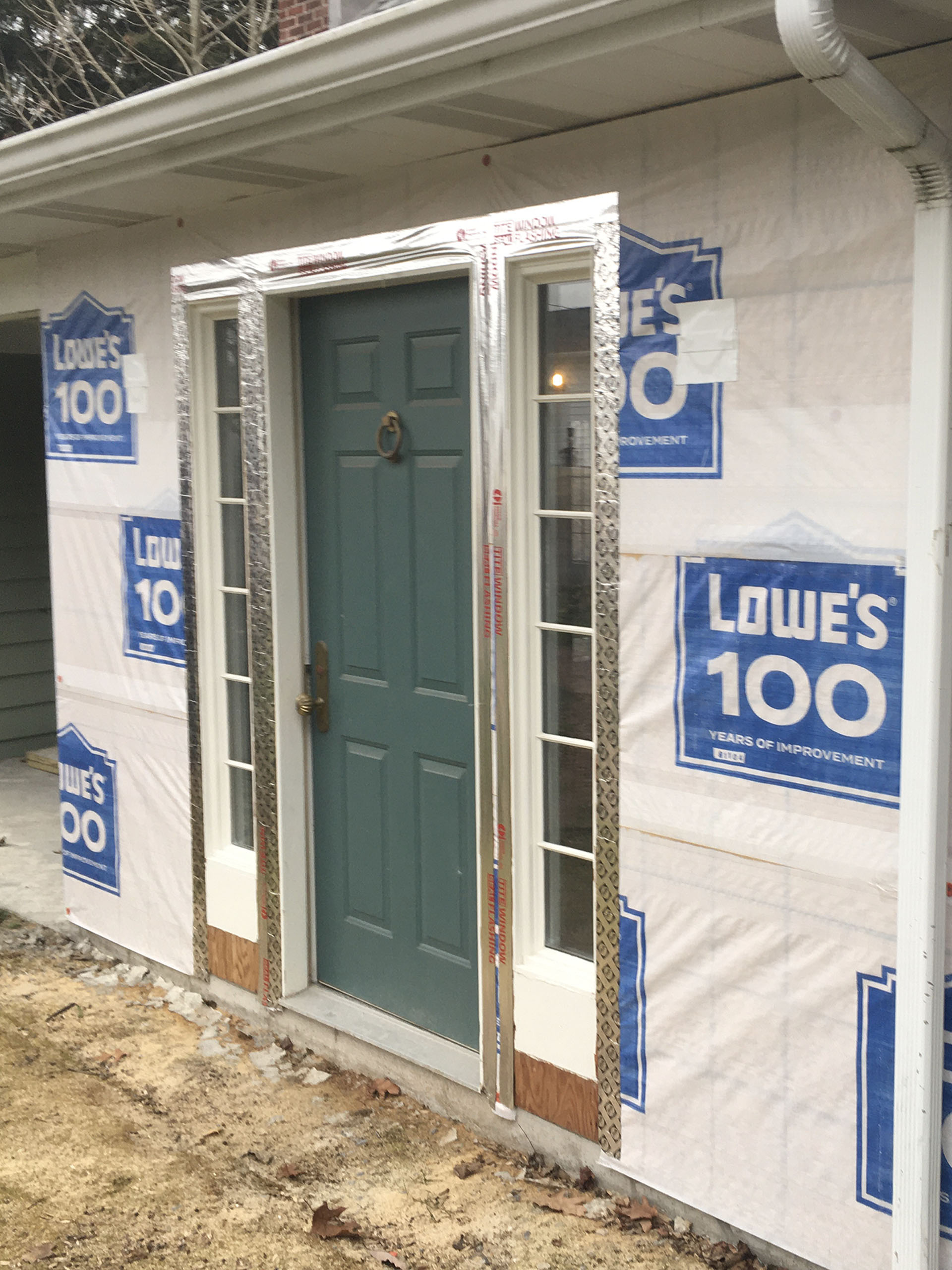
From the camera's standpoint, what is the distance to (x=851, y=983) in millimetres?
2971

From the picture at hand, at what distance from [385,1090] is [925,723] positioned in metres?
2.36

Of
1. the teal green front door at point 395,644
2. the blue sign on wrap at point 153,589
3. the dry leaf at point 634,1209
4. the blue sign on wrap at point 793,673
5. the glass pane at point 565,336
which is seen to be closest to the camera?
the blue sign on wrap at point 793,673

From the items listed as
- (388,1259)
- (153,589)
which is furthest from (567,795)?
(153,589)

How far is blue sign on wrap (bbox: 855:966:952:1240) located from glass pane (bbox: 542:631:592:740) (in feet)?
3.60

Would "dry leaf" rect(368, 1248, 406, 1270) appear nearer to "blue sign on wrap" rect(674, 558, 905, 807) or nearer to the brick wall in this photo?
"blue sign on wrap" rect(674, 558, 905, 807)

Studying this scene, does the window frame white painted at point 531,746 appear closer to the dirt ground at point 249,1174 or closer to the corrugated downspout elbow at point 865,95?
the dirt ground at point 249,1174

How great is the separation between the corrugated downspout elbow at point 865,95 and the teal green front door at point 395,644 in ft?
5.33

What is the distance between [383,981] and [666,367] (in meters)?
2.42

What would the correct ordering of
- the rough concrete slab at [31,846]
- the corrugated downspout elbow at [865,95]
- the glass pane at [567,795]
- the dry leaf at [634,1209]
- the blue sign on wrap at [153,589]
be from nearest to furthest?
the corrugated downspout elbow at [865,95] → the dry leaf at [634,1209] → the glass pane at [567,795] → the blue sign on wrap at [153,589] → the rough concrete slab at [31,846]

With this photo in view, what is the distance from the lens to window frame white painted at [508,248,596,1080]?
362cm

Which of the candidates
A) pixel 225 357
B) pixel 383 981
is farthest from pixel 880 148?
pixel 383 981

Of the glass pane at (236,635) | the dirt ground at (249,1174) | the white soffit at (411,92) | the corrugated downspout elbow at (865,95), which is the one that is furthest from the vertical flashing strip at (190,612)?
the corrugated downspout elbow at (865,95)

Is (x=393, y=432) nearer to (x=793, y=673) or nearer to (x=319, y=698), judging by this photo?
(x=319, y=698)

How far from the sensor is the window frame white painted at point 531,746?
362 cm
